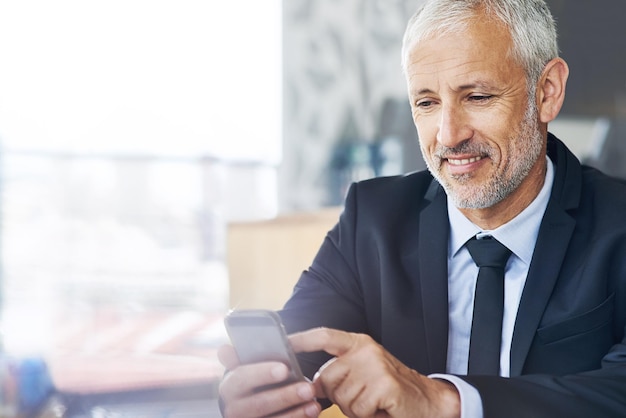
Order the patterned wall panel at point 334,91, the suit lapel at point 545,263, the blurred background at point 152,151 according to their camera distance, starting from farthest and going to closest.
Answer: the blurred background at point 152,151, the patterned wall panel at point 334,91, the suit lapel at point 545,263

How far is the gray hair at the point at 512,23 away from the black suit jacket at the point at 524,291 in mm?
149

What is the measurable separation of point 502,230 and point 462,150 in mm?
119

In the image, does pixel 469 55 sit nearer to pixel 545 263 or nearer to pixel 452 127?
pixel 452 127

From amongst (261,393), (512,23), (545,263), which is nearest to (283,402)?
(261,393)

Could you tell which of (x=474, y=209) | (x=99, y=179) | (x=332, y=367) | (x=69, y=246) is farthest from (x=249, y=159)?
(x=332, y=367)

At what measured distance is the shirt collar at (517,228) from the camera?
0.97 m

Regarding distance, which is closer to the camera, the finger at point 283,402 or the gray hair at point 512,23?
the finger at point 283,402

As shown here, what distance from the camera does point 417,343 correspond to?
3.29ft

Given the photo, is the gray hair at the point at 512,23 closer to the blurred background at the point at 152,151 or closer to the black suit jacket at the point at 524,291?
the black suit jacket at the point at 524,291

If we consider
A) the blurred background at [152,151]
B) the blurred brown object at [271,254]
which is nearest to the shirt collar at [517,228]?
the blurred brown object at [271,254]

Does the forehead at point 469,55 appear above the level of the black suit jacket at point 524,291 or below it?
above

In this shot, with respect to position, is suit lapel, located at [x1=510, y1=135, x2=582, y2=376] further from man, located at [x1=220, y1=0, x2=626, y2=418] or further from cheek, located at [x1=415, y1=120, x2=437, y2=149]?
cheek, located at [x1=415, y1=120, x2=437, y2=149]

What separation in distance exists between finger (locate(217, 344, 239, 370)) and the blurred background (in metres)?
2.69

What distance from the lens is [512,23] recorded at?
3.03 ft
